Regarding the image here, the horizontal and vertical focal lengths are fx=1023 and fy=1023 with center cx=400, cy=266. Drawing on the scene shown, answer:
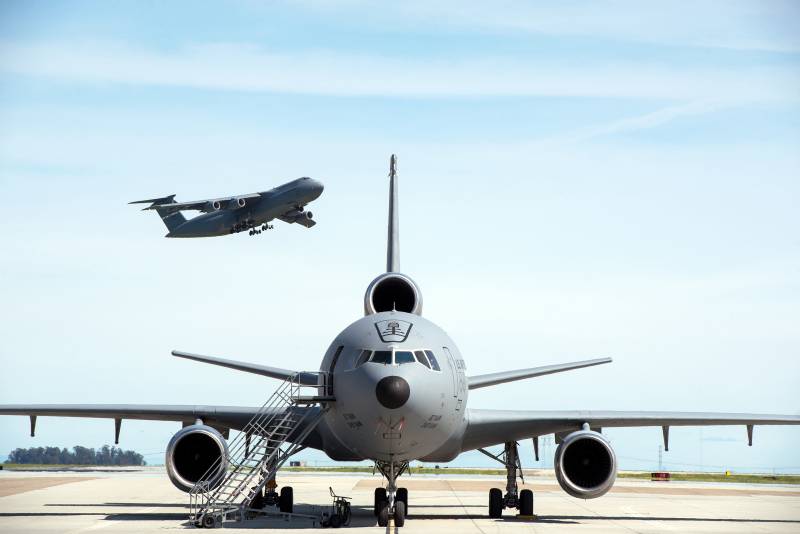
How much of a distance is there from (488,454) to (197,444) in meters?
8.06

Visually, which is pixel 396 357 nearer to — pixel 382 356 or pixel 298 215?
pixel 382 356

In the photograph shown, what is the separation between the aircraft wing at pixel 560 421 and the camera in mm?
26234

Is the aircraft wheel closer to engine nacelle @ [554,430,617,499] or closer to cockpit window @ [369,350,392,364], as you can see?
cockpit window @ [369,350,392,364]

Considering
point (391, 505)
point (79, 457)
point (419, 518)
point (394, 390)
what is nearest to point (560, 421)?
point (419, 518)

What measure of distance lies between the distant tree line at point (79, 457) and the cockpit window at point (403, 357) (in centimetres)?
9750

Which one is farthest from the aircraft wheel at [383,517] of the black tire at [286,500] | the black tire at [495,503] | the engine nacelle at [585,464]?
the engine nacelle at [585,464]

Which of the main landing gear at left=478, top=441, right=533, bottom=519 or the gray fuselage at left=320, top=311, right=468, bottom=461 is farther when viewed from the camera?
the main landing gear at left=478, top=441, right=533, bottom=519

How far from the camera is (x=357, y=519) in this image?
25.0 metres

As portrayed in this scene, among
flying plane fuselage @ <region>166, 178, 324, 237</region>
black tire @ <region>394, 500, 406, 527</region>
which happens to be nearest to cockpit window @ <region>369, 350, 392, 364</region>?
black tire @ <region>394, 500, 406, 527</region>

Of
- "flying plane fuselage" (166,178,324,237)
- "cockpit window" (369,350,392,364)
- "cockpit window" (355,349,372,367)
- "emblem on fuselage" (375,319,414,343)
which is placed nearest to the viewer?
"cockpit window" (369,350,392,364)

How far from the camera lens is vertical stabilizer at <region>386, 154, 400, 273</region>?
99.5ft

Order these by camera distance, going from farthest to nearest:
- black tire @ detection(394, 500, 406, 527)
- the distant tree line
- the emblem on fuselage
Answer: the distant tree line
black tire @ detection(394, 500, 406, 527)
the emblem on fuselage

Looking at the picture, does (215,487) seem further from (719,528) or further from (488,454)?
(719,528)

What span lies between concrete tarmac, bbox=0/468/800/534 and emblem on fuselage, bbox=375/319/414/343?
12.9 ft
